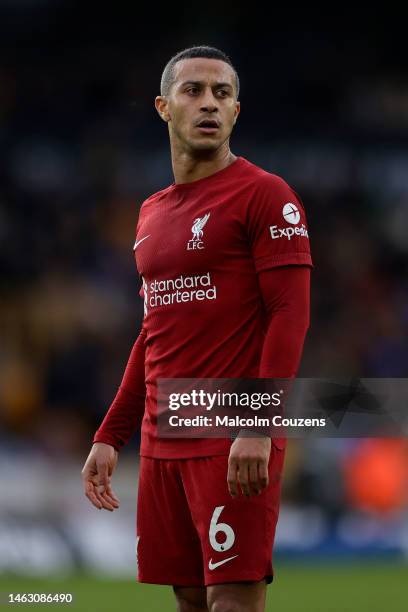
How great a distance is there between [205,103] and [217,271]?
0.56 m

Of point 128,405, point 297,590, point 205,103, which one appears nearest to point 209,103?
point 205,103

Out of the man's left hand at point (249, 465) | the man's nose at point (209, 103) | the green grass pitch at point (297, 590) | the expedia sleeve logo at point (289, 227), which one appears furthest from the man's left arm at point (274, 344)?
the green grass pitch at point (297, 590)

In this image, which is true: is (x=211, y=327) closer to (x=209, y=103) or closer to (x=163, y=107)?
(x=209, y=103)

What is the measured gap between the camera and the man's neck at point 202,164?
4.14 m

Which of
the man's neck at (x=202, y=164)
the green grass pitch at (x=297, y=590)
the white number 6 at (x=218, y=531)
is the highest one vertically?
the man's neck at (x=202, y=164)

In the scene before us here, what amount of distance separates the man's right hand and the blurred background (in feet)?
17.3

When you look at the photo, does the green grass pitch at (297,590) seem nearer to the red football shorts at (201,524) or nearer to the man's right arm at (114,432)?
the man's right arm at (114,432)

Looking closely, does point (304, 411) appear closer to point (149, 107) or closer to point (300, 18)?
point (149, 107)

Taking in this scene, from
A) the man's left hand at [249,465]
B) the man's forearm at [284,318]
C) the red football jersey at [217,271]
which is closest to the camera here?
the man's left hand at [249,465]

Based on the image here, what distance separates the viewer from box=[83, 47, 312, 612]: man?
12.3ft

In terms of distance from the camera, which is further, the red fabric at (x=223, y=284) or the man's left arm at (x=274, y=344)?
the red fabric at (x=223, y=284)

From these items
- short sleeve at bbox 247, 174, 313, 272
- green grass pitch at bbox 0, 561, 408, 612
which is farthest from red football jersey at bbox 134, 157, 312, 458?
green grass pitch at bbox 0, 561, 408, 612

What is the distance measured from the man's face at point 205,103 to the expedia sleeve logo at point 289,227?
0.40 meters

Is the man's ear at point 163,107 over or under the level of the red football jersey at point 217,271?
over
